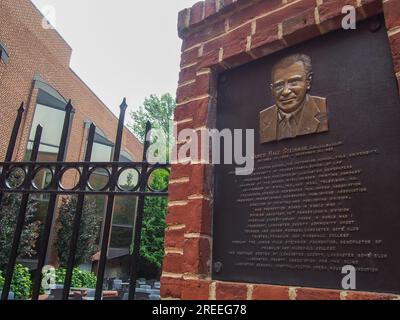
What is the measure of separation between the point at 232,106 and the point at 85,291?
8.91 m

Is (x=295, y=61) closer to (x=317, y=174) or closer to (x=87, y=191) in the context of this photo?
(x=317, y=174)

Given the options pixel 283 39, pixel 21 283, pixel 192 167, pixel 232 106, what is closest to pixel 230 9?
pixel 283 39

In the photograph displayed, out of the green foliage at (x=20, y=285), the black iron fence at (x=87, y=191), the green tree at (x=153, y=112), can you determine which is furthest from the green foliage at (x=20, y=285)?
the green tree at (x=153, y=112)

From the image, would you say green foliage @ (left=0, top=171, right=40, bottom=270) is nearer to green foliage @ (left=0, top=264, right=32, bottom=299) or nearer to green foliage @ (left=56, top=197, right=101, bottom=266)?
green foliage @ (left=0, top=264, right=32, bottom=299)

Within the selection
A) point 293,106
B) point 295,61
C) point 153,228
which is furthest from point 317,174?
point 153,228

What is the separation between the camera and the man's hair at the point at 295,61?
1.76 meters

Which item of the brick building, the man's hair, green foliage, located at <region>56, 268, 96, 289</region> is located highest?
the brick building

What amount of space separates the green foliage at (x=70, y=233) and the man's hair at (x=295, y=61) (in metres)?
12.9

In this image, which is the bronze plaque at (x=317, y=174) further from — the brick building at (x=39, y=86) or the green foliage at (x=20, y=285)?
the brick building at (x=39, y=86)

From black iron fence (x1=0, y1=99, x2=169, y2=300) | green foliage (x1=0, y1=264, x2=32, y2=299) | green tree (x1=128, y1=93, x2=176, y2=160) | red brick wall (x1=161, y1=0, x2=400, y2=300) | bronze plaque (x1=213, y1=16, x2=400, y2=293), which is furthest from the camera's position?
green tree (x1=128, y1=93, x2=176, y2=160)

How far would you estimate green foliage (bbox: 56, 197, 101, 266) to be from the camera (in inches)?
528

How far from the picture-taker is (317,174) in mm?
1600

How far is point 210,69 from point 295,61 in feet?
1.86

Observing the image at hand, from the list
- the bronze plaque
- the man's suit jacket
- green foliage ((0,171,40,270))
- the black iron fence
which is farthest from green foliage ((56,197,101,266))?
the man's suit jacket
